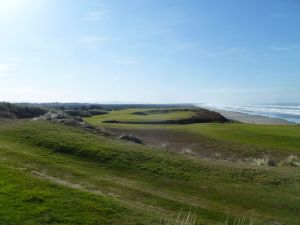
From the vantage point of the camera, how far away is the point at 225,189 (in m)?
17.6

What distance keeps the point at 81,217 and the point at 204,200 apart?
639cm

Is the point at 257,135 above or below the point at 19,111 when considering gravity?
below

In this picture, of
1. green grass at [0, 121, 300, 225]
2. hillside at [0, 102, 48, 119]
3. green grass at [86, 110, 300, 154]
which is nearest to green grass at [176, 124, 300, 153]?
green grass at [86, 110, 300, 154]

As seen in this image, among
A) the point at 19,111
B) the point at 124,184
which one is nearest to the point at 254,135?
the point at 124,184

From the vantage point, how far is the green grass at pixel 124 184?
470 inches

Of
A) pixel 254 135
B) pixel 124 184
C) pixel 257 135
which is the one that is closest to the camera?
pixel 124 184

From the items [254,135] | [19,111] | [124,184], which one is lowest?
[124,184]

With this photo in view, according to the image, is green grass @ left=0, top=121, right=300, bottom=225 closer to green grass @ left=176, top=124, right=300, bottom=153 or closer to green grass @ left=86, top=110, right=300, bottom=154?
green grass @ left=86, top=110, right=300, bottom=154

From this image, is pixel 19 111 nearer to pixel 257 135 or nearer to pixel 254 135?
pixel 254 135

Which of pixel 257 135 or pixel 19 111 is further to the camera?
pixel 19 111

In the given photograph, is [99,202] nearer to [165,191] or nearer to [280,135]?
[165,191]

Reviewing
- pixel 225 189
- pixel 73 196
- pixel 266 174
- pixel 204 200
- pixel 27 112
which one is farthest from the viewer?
pixel 27 112

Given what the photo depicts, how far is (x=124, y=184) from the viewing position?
55.8ft

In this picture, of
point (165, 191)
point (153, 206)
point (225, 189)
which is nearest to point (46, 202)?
point (153, 206)
